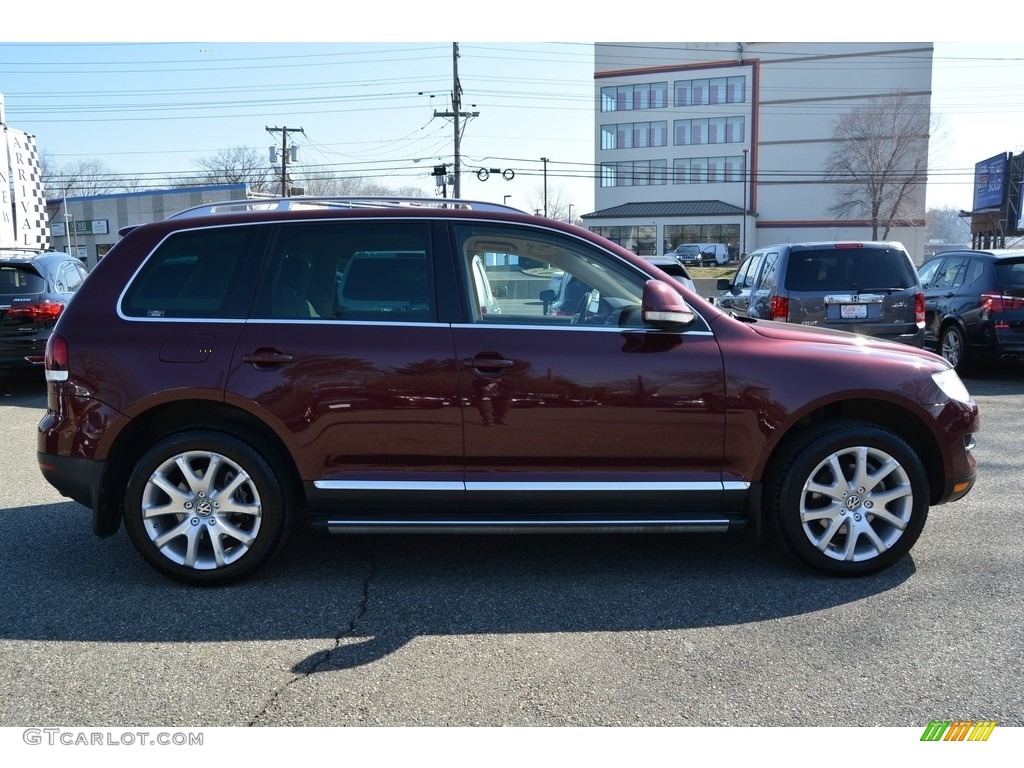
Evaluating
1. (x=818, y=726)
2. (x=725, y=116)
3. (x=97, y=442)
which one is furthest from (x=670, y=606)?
(x=725, y=116)

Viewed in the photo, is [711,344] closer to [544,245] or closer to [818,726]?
[544,245]

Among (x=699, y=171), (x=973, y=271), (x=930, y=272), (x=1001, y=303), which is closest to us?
(x=1001, y=303)

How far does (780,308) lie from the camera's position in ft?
30.6

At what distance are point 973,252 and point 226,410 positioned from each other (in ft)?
34.3

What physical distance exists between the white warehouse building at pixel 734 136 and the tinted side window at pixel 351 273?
70197mm

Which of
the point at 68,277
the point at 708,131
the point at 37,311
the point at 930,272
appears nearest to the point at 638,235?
the point at 708,131

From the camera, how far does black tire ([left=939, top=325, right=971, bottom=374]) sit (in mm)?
10891

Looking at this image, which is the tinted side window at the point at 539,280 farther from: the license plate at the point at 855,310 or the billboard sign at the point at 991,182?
the billboard sign at the point at 991,182

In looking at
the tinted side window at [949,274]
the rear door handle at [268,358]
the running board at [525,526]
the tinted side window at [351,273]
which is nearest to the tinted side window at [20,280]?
the tinted side window at [351,273]

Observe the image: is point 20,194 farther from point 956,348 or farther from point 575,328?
point 575,328

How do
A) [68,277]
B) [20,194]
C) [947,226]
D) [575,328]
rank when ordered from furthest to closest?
1. [947,226]
2. [20,194]
3. [68,277]
4. [575,328]

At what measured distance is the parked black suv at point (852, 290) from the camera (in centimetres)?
920

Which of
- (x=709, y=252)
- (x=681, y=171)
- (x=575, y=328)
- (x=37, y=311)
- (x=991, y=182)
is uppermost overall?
(x=681, y=171)

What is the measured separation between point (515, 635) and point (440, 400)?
115cm
